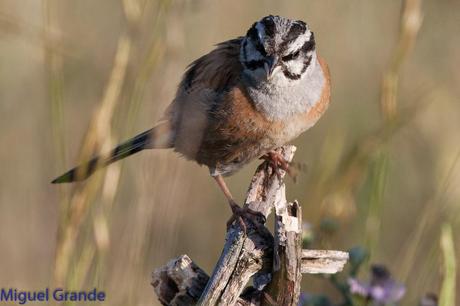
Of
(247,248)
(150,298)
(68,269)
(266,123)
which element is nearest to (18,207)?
(150,298)

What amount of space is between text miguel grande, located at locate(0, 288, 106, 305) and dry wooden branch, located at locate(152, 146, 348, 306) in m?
0.20

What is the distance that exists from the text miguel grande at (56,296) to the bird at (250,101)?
20.5 inches

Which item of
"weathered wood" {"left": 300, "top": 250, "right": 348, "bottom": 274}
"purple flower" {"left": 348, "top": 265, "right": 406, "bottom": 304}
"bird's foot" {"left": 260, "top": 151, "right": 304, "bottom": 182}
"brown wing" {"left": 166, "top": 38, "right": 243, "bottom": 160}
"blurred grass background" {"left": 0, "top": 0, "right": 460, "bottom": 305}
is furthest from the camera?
"brown wing" {"left": 166, "top": 38, "right": 243, "bottom": 160}

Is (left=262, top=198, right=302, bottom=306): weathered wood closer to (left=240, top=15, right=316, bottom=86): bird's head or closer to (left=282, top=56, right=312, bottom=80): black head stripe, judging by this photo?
(left=240, top=15, right=316, bottom=86): bird's head

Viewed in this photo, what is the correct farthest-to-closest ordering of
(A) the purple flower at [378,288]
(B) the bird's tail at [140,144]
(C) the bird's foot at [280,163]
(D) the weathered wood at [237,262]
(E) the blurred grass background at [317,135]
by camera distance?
(E) the blurred grass background at [317,135] < (C) the bird's foot at [280,163] < (B) the bird's tail at [140,144] < (A) the purple flower at [378,288] < (D) the weathered wood at [237,262]

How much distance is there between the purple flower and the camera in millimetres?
2777

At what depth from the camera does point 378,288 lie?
9.11 ft

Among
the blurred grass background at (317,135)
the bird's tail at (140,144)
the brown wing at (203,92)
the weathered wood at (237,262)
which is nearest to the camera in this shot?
the weathered wood at (237,262)

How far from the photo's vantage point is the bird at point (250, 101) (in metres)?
3.37

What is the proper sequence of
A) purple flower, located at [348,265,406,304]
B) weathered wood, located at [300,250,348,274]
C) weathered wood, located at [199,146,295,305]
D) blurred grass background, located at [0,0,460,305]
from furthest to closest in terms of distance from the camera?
1. blurred grass background, located at [0,0,460,305]
2. purple flower, located at [348,265,406,304]
3. weathered wood, located at [300,250,348,274]
4. weathered wood, located at [199,146,295,305]

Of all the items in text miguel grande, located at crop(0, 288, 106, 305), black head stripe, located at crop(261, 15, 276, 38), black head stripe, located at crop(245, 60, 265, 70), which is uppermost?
black head stripe, located at crop(261, 15, 276, 38)

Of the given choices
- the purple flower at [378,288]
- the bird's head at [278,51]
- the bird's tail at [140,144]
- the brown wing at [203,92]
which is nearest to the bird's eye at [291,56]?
the bird's head at [278,51]

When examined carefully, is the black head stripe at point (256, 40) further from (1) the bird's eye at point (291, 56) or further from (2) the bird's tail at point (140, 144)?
(2) the bird's tail at point (140, 144)

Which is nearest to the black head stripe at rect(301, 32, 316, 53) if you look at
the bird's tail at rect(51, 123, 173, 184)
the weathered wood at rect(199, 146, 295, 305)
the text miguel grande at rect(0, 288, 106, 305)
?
the bird's tail at rect(51, 123, 173, 184)
